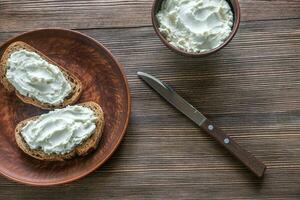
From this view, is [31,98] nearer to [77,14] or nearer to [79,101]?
[79,101]

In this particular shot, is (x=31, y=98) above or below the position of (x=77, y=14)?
below

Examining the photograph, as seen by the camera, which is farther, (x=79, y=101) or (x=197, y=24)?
(x=79, y=101)

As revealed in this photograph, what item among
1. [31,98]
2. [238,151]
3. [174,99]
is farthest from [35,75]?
[238,151]

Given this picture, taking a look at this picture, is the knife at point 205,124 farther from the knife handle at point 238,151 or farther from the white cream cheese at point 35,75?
the white cream cheese at point 35,75

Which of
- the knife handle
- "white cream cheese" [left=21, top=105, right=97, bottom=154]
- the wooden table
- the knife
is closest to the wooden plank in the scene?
the wooden table

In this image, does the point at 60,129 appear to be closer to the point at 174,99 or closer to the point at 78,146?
the point at 78,146

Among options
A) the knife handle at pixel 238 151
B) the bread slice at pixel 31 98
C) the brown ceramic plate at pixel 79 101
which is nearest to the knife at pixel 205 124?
the knife handle at pixel 238 151

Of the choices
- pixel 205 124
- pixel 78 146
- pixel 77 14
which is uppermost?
pixel 77 14
